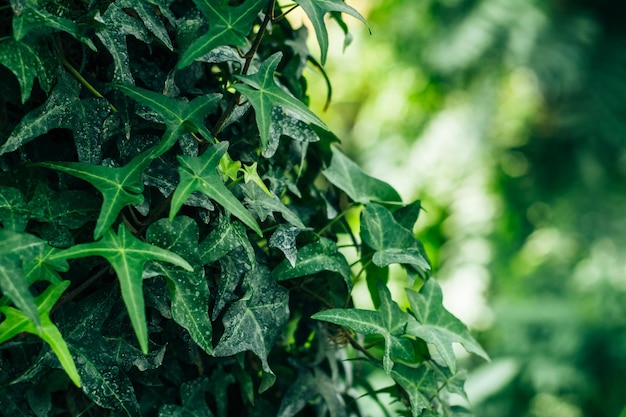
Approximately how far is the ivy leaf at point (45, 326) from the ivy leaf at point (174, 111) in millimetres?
139

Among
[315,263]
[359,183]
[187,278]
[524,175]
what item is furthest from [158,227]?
[524,175]

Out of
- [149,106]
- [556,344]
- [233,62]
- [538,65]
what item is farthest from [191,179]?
[538,65]

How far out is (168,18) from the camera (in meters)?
0.60

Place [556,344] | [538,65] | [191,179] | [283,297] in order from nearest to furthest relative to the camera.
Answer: [191,179]
[283,297]
[556,344]
[538,65]

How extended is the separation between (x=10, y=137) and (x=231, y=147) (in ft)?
0.67

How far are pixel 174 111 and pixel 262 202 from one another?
0.11 meters

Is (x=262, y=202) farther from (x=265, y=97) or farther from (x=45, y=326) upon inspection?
(x=45, y=326)

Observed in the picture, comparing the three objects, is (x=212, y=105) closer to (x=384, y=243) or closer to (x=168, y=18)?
(x=168, y=18)

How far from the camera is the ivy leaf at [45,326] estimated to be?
0.48 metres

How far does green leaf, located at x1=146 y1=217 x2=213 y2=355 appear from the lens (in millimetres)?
550

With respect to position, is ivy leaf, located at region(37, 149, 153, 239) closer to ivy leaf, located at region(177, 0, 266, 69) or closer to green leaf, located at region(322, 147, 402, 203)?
ivy leaf, located at region(177, 0, 266, 69)

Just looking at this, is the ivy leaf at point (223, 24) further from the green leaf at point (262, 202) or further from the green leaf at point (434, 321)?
the green leaf at point (434, 321)

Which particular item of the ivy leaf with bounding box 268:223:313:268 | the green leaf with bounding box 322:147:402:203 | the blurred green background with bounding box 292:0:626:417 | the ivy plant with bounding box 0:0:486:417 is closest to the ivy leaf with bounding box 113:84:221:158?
the ivy plant with bounding box 0:0:486:417

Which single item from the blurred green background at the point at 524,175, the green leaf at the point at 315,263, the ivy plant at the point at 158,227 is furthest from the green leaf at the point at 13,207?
the blurred green background at the point at 524,175
